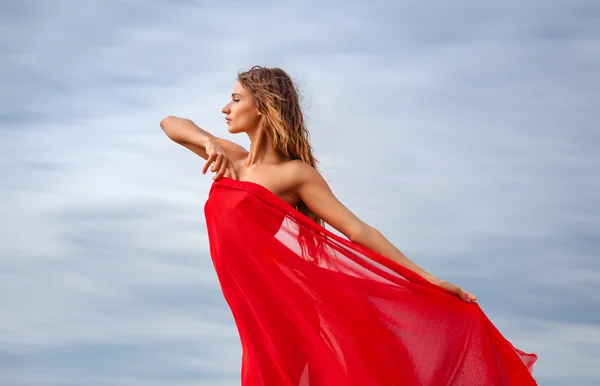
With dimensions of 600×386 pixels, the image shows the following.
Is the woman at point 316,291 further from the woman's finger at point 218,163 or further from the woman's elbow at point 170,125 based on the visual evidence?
the woman's elbow at point 170,125

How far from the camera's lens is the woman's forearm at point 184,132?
18.0ft

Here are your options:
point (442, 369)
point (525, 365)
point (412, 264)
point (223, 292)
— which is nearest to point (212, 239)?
point (223, 292)

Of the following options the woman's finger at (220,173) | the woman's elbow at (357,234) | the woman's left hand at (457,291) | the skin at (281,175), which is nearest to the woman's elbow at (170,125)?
the skin at (281,175)

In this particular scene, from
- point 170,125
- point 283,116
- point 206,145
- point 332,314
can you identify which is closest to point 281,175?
point 283,116

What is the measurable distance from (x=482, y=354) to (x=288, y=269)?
3.80ft

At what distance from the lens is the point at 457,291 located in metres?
4.96

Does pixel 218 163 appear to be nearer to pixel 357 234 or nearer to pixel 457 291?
pixel 357 234

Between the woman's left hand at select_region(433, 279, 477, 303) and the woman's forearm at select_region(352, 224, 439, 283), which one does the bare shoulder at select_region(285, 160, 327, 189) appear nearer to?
the woman's forearm at select_region(352, 224, 439, 283)

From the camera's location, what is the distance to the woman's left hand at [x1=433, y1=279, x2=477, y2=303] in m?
4.96

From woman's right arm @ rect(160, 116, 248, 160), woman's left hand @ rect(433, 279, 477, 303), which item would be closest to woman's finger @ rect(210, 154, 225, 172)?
woman's right arm @ rect(160, 116, 248, 160)

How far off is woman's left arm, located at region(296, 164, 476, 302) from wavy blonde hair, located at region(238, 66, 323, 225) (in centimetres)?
13

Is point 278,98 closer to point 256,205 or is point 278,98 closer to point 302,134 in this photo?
point 302,134

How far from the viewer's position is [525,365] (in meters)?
4.99

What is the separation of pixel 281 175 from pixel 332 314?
84cm
